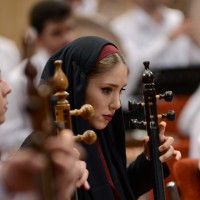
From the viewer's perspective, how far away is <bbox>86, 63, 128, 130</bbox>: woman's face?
312cm


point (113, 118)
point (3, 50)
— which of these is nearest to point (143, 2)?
point (3, 50)

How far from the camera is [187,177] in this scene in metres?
3.74

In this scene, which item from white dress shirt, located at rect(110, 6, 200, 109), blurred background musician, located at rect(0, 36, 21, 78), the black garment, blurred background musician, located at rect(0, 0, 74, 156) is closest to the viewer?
the black garment

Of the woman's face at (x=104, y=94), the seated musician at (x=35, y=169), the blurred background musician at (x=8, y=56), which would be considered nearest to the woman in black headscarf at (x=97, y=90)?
the woman's face at (x=104, y=94)

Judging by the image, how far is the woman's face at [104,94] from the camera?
3123 mm

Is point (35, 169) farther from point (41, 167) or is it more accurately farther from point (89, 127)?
point (89, 127)

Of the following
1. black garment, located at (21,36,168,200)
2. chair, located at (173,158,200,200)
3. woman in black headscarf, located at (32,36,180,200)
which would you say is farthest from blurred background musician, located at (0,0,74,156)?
woman in black headscarf, located at (32,36,180,200)

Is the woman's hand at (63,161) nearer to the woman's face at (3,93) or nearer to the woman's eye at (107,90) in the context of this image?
the woman's face at (3,93)

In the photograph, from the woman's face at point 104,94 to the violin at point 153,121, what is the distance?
0.10 meters

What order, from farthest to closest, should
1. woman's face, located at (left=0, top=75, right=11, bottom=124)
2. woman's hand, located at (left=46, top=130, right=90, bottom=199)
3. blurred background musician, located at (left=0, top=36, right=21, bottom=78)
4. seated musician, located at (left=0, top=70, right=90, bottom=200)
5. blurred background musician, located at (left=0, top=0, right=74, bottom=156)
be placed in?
1. blurred background musician, located at (left=0, top=36, right=21, bottom=78)
2. blurred background musician, located at (left=0, top=0, right=74, bottom=156)
3. woman's face, located at (left=0, top=75, right=11, bottom=124)
4. woman's hand, located at (left=46, top=130, right=90, bottom=199)
5. seated musician, located at (left=0, top=70, right=90, bottom=200)

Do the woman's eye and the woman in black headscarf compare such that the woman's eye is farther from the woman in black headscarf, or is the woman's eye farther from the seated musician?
the seated musician

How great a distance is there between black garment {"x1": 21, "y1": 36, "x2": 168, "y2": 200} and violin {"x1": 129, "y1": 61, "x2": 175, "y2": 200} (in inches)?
7.6

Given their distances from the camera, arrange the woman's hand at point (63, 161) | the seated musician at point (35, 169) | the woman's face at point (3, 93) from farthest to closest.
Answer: the woman's face at point (3, 93)
the woman's hand at point (63, 161)
the seated musician at point (35, 169)

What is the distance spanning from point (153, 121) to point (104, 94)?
0.22 meters
